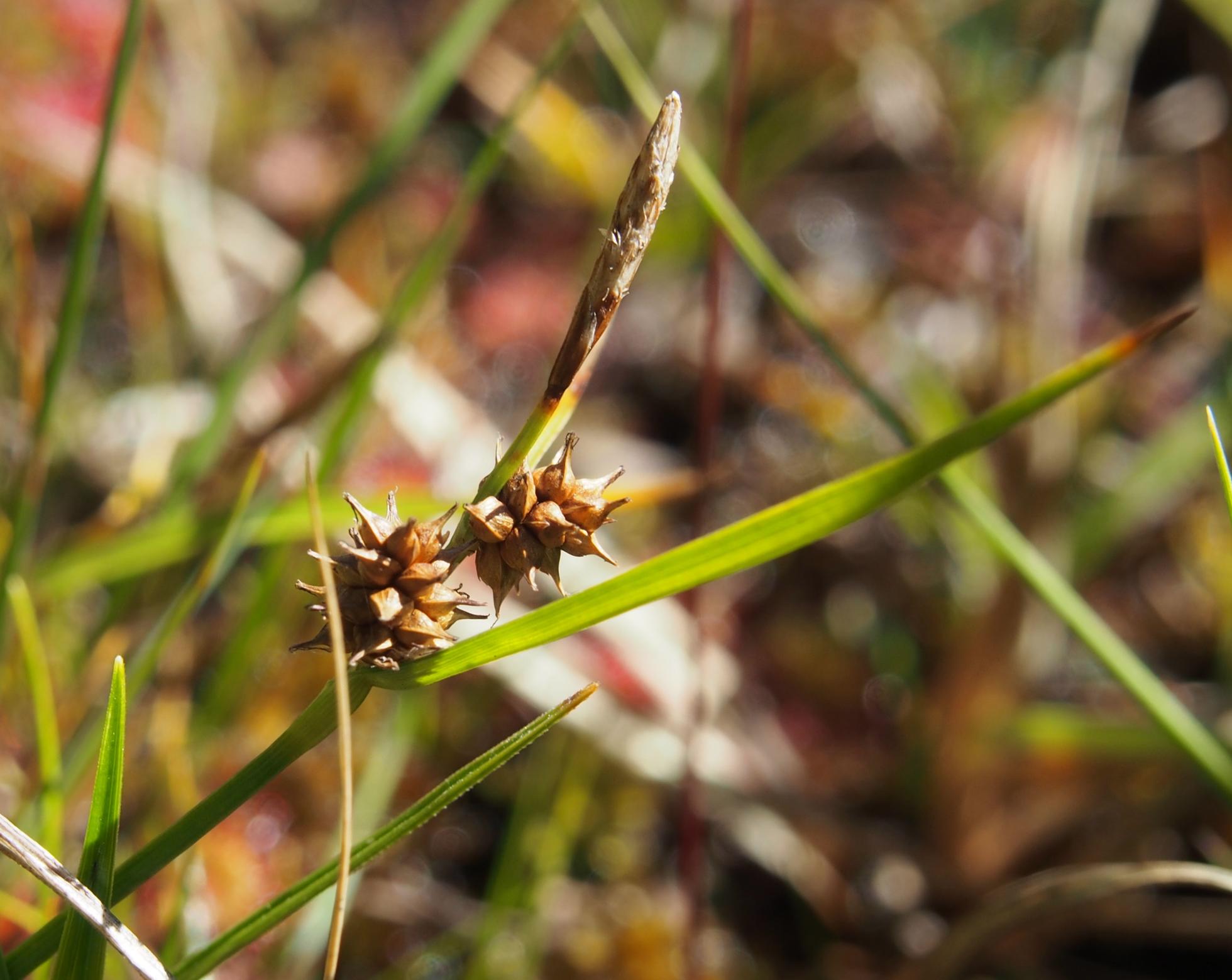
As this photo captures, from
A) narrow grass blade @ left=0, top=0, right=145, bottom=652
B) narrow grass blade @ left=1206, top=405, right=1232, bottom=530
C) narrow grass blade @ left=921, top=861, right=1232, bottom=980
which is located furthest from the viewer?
narrow grass blade @ left=0, top=0, right=145, bottom=652

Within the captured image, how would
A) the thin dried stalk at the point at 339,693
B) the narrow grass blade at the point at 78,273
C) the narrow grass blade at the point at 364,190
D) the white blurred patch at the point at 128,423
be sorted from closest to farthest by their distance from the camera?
the thin dried stalk at the point at 339,693, the narrow grass blade at the point at 78,273, the narrow grass blade at the point at 364,190, the white blurred patch at the point at 128,423

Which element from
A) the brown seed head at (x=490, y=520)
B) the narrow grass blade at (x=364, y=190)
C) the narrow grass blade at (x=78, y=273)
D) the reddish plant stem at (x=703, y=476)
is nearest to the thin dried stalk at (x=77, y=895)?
the brown seed head at (x=490, y=520)

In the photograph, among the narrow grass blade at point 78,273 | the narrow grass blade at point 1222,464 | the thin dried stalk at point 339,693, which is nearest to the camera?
the thin dried stalk at point 339,693

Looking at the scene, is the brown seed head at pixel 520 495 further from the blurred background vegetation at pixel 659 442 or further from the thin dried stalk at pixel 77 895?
the blurred background vegetation at pixel 659 442

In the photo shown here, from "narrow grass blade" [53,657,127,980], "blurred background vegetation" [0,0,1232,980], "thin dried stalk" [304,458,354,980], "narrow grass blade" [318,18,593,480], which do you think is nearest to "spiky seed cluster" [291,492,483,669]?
"thin dried stalk" [304,458,354,980]

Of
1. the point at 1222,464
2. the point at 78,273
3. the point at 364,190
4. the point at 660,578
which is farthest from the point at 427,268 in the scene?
the point at 1222,464

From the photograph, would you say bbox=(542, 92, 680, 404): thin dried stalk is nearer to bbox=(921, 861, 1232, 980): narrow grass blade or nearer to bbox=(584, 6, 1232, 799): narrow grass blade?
bbox=(584, 6, 1232, 799): narrow grass blade
